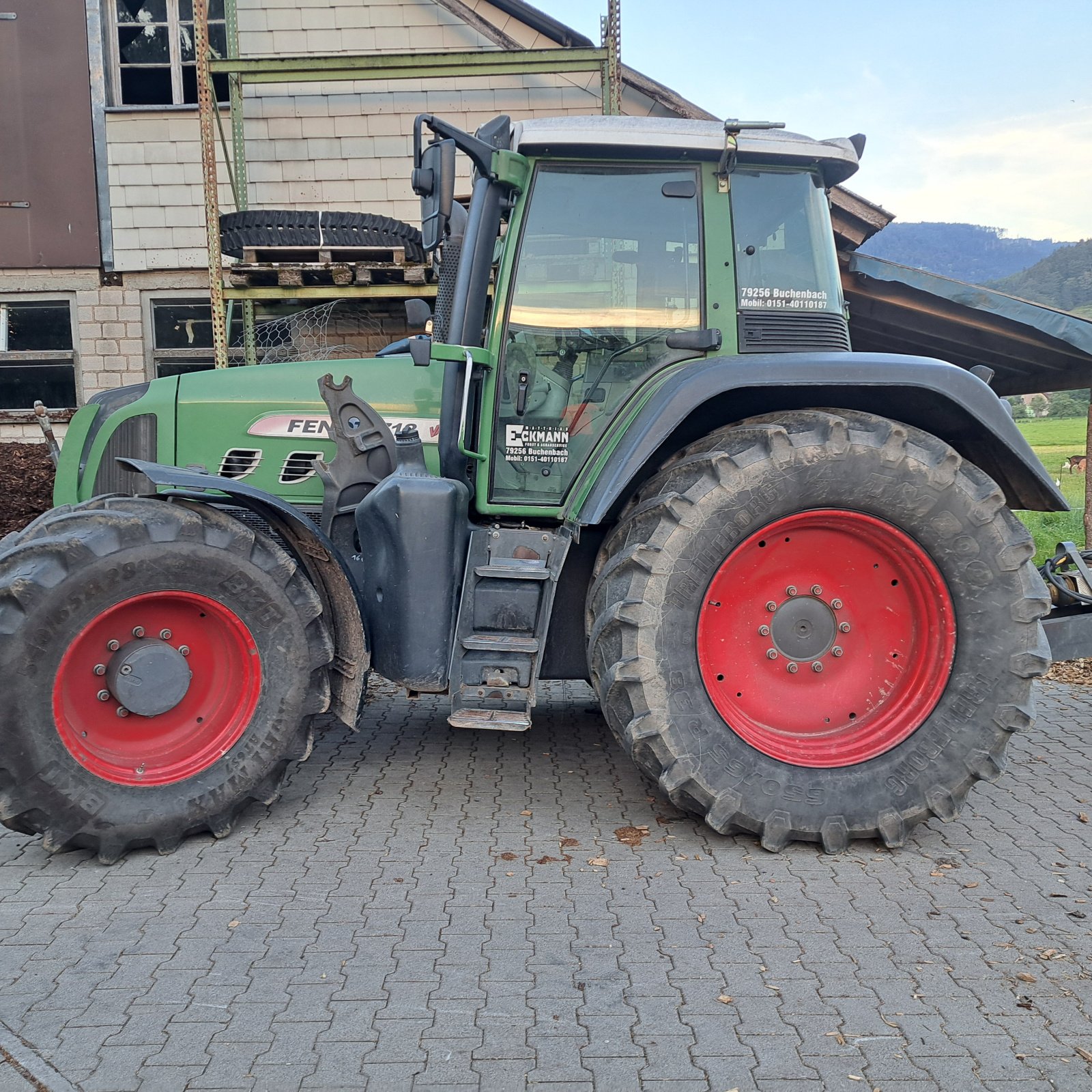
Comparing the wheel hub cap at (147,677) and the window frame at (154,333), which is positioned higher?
the window frame at (154,333)

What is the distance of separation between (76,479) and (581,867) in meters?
3.09

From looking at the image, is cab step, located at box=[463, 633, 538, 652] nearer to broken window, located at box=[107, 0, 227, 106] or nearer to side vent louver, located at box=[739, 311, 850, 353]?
side vent louver, located at box=[739, 311, 850, 353]

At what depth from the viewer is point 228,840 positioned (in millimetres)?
3727

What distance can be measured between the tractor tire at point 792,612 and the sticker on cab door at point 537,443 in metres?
0.47

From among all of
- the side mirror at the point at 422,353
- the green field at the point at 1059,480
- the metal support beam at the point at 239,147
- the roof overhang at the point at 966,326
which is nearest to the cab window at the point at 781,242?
the green field at the point at 1059,480

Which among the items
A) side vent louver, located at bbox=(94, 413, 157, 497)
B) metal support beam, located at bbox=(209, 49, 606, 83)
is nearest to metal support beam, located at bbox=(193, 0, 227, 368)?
metal support beam, located at bbox=(209, 49, 606, 83)

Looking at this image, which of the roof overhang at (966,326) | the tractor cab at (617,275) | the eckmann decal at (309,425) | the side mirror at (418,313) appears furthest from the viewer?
the roof overhang at (966,326)

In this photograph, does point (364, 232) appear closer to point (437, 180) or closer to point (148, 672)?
point (437, 180)

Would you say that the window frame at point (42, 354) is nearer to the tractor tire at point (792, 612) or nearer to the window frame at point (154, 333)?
the window frame at point (154, 333)

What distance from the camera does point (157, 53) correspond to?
35.2 ft

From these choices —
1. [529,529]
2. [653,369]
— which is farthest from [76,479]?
[653,369]

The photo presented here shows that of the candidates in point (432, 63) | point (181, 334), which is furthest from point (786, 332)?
point (181, 334)

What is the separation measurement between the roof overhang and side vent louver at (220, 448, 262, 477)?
5.25m

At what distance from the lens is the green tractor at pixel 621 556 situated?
357cm
